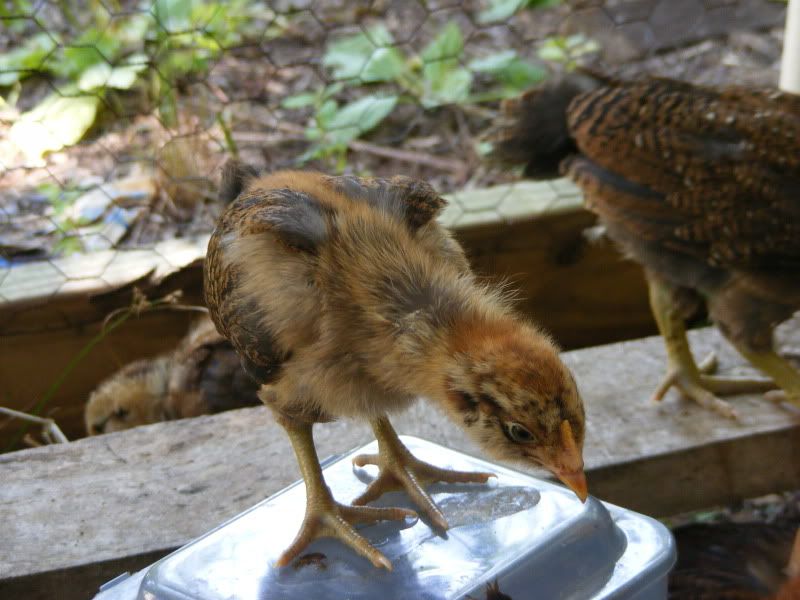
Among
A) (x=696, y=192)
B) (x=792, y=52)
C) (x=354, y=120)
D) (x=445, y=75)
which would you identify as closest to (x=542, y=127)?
(x=696, y=192)

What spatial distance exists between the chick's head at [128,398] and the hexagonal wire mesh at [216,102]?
112 millimetres

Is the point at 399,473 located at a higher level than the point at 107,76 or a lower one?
lower

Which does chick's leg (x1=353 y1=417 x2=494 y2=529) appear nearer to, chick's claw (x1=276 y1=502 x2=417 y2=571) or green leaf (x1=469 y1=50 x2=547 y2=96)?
chick's claw (x1=276 y1=502 x2=417 y2=571)

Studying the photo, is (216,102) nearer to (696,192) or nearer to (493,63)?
(493,63)

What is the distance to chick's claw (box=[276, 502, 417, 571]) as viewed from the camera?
164 centimetres

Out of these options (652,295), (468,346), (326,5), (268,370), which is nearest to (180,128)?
(326,5)

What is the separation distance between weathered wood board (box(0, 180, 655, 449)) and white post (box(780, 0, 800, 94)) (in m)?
0.74

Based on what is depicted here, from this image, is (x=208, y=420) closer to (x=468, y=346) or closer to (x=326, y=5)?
(x=468, y=346)

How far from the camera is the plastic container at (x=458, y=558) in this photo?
5.11 ft

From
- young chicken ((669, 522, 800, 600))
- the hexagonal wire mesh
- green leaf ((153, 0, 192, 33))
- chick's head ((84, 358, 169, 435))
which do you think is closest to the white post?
the hexagonal wire mesh

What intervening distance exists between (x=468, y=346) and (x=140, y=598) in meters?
0.70

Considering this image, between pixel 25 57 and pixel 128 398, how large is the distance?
4.95ft

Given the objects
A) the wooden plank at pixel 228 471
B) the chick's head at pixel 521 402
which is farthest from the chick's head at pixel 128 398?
the chick's head at pixel 521 402

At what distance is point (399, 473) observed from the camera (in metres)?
1.83
